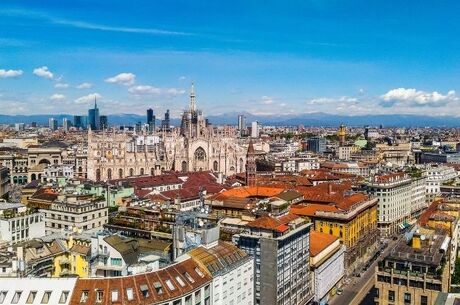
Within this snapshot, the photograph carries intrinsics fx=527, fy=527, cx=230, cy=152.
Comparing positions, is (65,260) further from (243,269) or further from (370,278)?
(370,278)

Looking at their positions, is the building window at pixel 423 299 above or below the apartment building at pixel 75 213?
below

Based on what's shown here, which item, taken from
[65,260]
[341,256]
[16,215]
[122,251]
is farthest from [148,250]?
[341,256]

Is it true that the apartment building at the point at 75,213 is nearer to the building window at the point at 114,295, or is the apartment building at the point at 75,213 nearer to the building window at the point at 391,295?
the building window at the point at 114,295

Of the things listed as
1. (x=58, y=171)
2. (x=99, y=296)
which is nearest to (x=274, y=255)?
(x=99, y=296)

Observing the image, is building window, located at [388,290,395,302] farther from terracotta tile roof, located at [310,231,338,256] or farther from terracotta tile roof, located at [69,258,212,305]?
terracotta tile roof, located at [69,258,212,305]

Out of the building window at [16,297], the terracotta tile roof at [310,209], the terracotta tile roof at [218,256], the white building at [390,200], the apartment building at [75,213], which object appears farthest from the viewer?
the white building at [390,200]

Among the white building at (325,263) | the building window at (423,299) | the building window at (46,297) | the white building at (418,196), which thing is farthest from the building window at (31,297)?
the white building at (418,196)

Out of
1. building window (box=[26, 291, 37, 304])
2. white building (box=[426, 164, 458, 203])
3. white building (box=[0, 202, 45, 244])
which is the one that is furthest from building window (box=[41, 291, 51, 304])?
white building (box=[426, 164, 458, 203])
